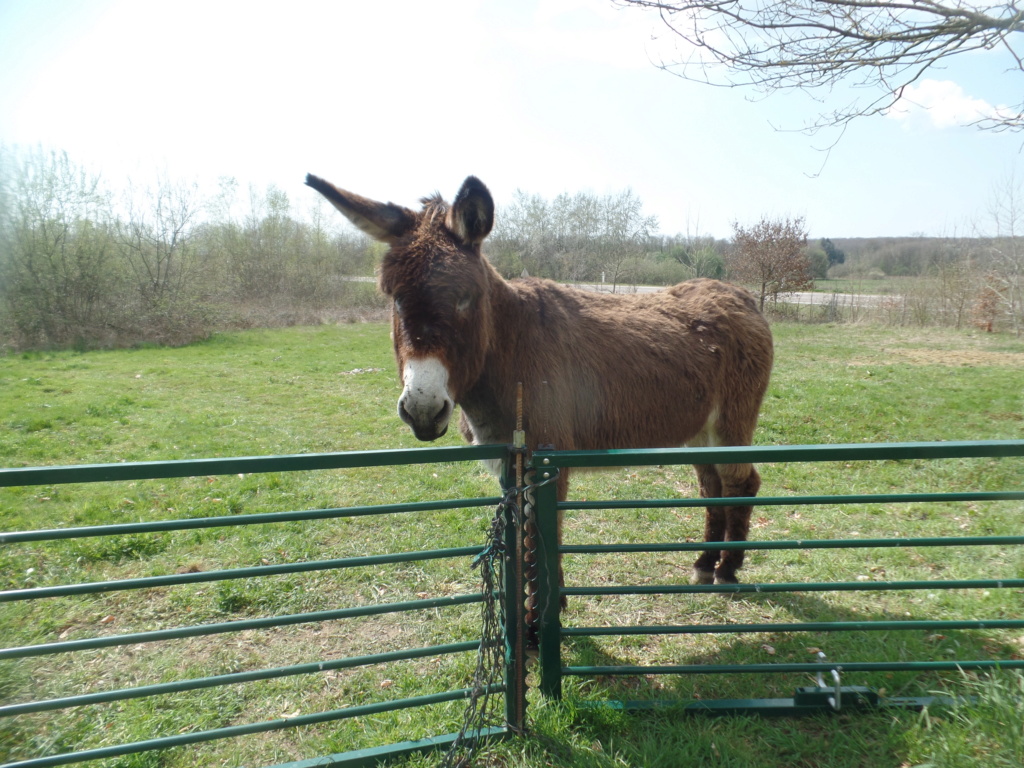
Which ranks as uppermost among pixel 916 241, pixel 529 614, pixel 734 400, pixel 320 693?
pixel 916 241

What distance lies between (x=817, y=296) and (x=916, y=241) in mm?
22958

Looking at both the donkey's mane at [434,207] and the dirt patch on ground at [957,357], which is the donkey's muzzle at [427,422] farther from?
the dirt patch on ground at [957,357]

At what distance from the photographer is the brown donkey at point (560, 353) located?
9.40 ft

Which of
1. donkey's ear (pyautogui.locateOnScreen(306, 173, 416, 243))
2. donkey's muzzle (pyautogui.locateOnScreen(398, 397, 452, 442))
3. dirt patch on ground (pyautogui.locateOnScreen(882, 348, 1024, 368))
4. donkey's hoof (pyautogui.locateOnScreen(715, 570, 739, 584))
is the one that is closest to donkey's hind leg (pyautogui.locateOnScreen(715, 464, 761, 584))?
donkey's hoof (pyautogui.locateOnScreen(715, 570, 739, 584))

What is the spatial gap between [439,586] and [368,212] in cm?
295

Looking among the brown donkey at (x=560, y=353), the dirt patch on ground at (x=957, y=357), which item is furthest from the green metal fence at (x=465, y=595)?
the dirt patch on ground at (x=957, y=357)

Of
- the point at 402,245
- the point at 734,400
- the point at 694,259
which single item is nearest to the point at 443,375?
the point at 402,245

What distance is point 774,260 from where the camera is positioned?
24.1 meters

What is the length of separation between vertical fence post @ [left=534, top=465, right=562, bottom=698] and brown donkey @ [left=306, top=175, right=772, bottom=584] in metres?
0.61

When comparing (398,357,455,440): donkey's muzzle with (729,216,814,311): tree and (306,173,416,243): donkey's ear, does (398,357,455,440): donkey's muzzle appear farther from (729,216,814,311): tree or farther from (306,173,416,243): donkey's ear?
(729,216,814,311): tree

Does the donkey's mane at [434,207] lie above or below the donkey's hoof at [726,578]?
above

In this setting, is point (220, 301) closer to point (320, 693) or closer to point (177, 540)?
point (177, 540)

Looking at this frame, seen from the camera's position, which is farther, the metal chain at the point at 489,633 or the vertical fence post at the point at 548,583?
the vertical fence post at the point at 548,583

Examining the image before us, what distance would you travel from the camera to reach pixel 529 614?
270 cm
